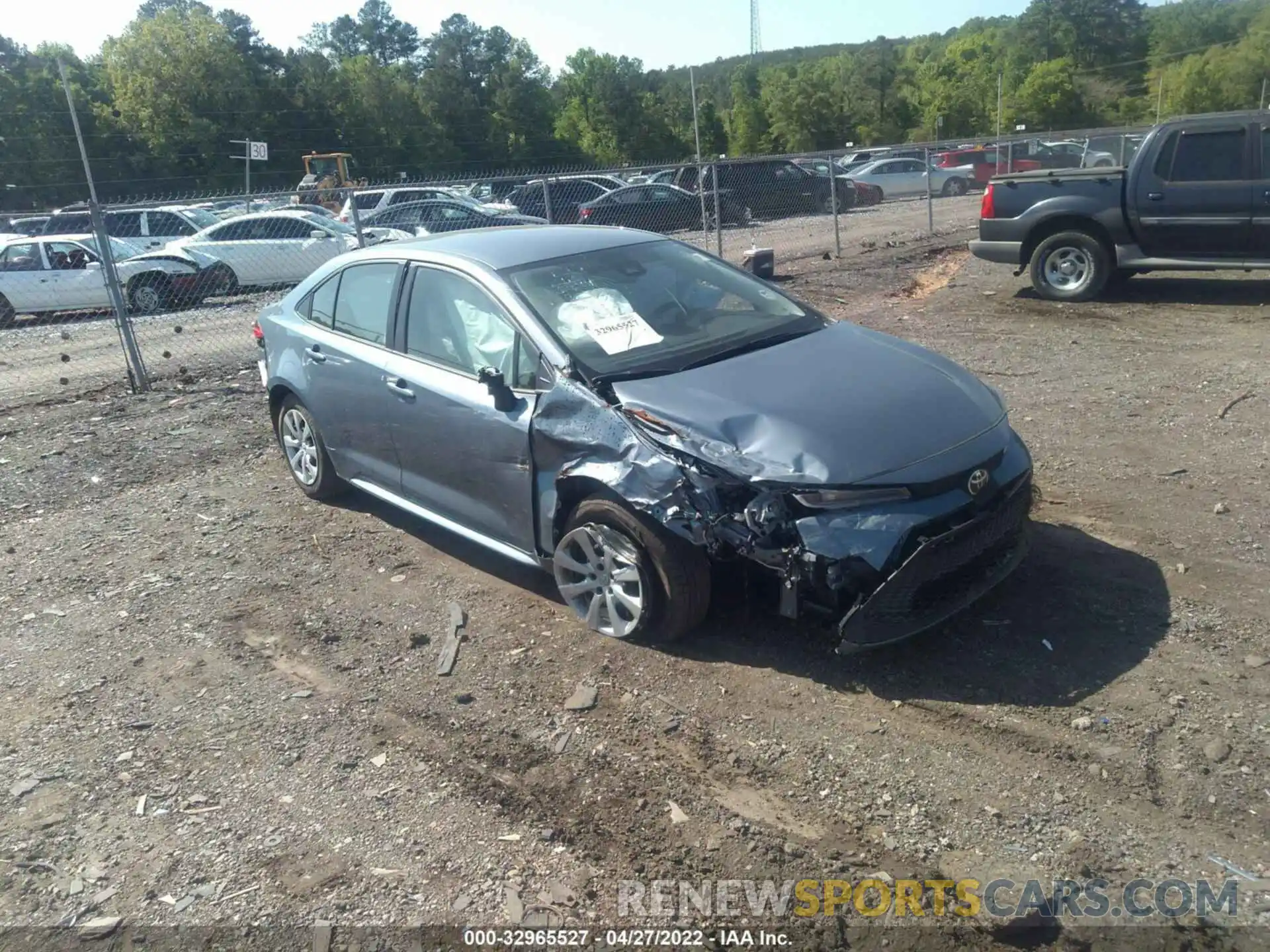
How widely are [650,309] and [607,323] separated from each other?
28 centimetres

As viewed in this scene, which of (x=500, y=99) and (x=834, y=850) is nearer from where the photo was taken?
(x=834, y=850)

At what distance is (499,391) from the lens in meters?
4.49

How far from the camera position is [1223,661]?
12.7ft

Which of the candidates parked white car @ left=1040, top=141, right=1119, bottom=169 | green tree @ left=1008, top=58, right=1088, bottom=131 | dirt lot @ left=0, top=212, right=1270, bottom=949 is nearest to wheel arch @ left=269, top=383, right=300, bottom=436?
dirt lot @ left=0, top=212, right=1270, bottom=949

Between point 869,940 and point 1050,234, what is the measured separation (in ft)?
32.4

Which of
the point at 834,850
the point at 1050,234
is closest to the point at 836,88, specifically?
the point at 1050,234

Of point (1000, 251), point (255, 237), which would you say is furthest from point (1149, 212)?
point (255, 237)

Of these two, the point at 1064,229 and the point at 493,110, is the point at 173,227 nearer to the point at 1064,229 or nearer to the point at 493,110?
the point at 1064,229

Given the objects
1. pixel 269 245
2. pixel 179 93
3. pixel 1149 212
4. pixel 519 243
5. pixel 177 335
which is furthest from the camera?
pixel 179 93

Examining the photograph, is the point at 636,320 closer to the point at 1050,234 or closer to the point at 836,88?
the point at 1050,234

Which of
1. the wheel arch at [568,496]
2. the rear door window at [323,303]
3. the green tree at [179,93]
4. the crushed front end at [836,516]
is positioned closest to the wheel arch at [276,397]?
the rear door window at [323,303]

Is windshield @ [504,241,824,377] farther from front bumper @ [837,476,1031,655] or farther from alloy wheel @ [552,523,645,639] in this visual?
front bumper @ [837,476,1031,655]

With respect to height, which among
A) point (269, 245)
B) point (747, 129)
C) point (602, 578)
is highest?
point (747, 129)

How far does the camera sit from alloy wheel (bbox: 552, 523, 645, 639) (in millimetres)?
4184
